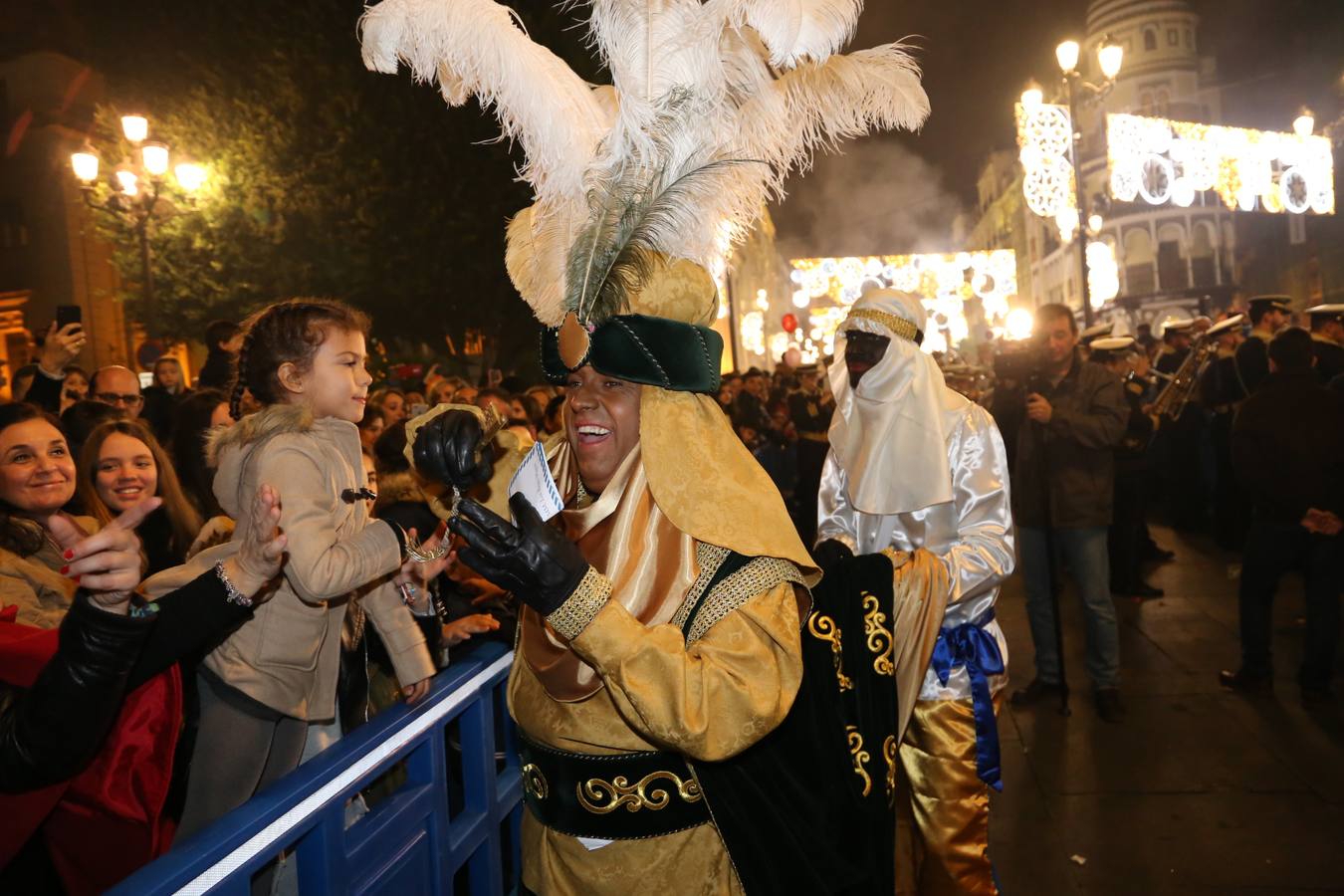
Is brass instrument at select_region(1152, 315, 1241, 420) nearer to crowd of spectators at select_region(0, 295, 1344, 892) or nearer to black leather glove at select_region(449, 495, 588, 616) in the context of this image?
crowd of spectators at select_region(0, 295, 1344, 892)

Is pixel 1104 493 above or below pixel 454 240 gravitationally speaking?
below

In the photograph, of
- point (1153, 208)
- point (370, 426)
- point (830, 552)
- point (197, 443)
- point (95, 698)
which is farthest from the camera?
point (1153, 208)

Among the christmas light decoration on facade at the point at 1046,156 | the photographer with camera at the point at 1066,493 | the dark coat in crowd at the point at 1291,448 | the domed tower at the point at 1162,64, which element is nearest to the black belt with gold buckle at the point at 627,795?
the photographer with camera at the point at 1066,493

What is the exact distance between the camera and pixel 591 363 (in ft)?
6.67

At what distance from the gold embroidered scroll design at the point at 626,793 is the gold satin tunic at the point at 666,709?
75mm

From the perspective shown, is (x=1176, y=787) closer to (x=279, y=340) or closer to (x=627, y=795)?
(x=627, y=795)

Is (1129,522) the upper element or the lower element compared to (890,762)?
lower

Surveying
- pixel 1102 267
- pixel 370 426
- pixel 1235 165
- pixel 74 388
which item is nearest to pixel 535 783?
pixel 370 426

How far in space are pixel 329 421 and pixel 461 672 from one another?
0.92 m

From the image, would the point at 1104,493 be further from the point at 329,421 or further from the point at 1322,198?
the point at 1322,198

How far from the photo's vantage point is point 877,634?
2.59m

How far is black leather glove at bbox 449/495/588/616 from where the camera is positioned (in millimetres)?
1637

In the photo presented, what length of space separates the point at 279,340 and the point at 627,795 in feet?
5.61

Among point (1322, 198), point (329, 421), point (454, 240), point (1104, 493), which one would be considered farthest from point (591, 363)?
point (1322, 198)
